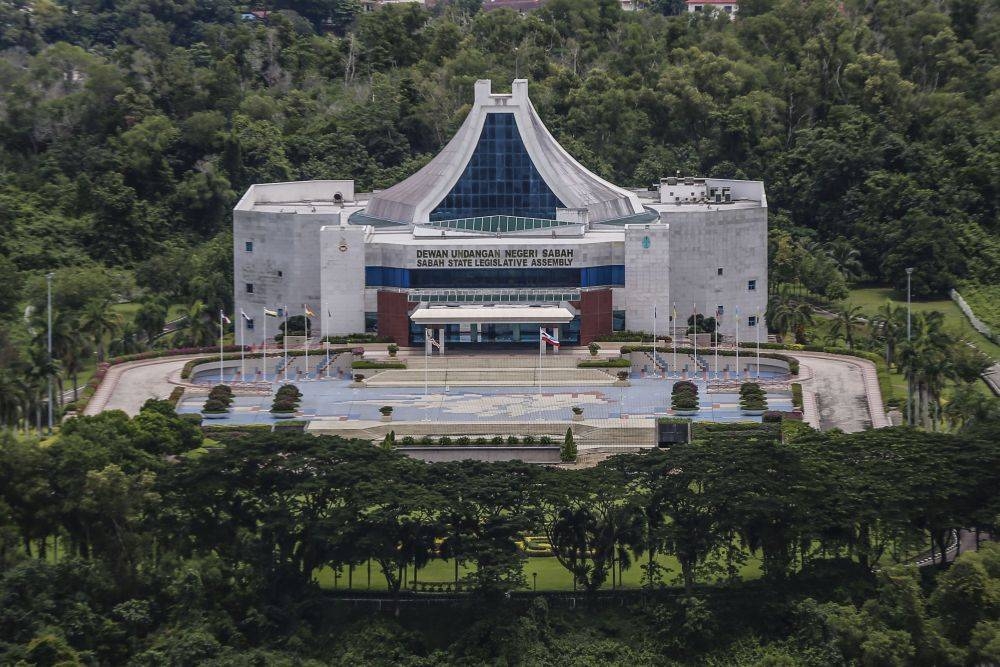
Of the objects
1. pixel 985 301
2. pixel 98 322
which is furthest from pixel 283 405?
pixel 985 301

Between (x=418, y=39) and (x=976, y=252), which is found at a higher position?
(x=418, y=39)

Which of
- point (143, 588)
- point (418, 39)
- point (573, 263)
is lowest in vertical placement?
point (143, 588)

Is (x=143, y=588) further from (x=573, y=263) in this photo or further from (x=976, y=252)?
(x=976, y=252)

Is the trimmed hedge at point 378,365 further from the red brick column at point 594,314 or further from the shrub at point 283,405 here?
the red brick column at point 594,314

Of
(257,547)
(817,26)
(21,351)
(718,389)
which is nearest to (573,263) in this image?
(718,389)

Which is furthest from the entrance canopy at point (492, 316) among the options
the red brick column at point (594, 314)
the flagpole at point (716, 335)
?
the flagpole at point (716, 335)

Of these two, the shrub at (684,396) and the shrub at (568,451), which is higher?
the shrub at (684,396)
